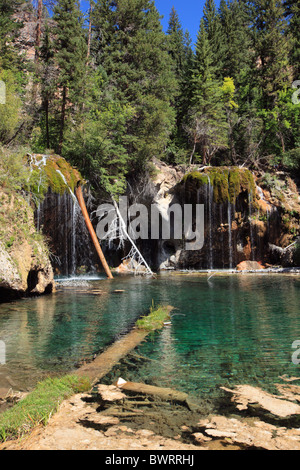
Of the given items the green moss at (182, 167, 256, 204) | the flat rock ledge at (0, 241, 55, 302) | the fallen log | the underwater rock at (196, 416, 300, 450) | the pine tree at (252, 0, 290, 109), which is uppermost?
the pine tree at (252, 0, 290, 109)

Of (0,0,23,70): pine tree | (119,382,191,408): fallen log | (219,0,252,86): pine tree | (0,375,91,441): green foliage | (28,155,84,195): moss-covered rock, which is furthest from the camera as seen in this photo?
(219,0,252,86): pine tree

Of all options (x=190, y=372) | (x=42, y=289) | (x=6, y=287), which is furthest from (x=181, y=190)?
(x=190, y=372)

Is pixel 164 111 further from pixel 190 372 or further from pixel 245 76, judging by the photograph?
pixel 190 372

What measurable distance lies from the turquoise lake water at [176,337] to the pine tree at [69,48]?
16317 mm

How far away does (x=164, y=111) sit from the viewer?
26.1 meters

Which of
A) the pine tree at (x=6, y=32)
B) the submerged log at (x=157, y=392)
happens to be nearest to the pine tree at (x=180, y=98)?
the pine tree at (x=6, y=32)

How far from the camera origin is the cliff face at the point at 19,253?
393 inches

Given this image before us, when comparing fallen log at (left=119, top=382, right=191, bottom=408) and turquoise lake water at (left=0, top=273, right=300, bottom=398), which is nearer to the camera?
fallen log at (left=119, top=382, right=191, bottom=408)

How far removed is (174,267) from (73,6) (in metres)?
20.4

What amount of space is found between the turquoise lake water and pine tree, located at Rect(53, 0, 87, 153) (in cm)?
1632

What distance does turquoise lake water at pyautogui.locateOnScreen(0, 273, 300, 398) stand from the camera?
4534 mm

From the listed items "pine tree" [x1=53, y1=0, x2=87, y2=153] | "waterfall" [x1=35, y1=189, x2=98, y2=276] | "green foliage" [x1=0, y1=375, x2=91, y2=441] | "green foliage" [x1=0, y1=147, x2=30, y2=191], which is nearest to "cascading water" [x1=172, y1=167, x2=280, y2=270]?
"waterfall" [x1=35, y1=189, x2=98, y2=276]

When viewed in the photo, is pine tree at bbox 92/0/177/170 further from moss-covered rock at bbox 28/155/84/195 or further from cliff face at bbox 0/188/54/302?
cliff face at bbox 0/188/54/302

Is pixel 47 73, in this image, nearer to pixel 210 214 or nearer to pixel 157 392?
pixel 210 214
